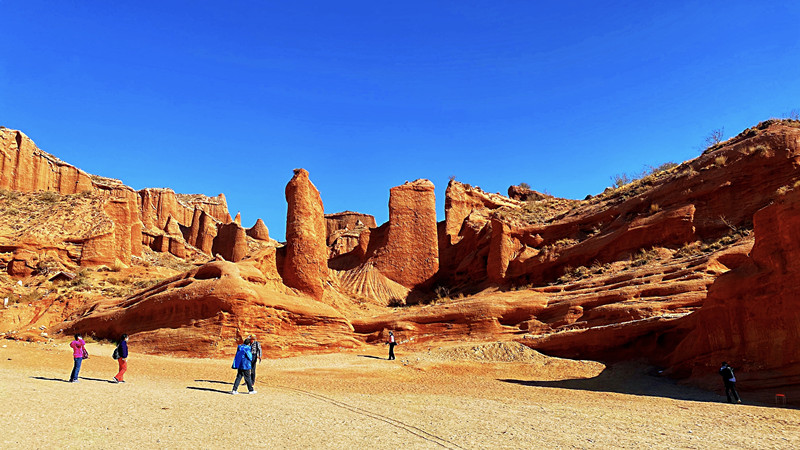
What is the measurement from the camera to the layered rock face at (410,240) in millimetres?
39156

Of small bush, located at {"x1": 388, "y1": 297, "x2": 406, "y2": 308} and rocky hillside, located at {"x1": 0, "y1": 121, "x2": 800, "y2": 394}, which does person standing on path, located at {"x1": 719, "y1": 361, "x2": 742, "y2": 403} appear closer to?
rocky hillside, located at {"x1": 0, "y1": 121, "x2": 800, "y2": 394}

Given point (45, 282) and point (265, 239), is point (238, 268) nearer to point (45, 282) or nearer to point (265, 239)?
point (45, 282)

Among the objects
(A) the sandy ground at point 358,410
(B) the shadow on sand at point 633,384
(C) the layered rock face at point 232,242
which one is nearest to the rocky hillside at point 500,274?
(B) the shadow on sand at point 633,384

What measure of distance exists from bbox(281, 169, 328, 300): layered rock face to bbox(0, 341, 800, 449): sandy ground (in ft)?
32.3

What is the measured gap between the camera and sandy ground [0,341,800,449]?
7457mm

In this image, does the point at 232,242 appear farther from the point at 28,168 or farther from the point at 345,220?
the point at 345,220

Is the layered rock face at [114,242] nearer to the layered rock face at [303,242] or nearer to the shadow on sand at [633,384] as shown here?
the layered rock face at [303,242]

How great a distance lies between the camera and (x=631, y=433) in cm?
871

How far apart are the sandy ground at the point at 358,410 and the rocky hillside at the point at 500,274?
2.14 metres

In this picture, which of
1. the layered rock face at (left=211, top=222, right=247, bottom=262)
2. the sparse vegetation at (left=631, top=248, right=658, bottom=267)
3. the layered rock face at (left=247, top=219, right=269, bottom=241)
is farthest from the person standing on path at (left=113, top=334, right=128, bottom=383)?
the layered rock face at (left=247, top=219, right=269, bottom=241)

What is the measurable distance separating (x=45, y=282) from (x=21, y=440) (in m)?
26.2

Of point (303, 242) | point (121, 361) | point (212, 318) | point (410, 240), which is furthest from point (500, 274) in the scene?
point (121, 361)

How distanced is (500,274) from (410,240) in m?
8.67

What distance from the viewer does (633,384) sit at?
1538 cm
